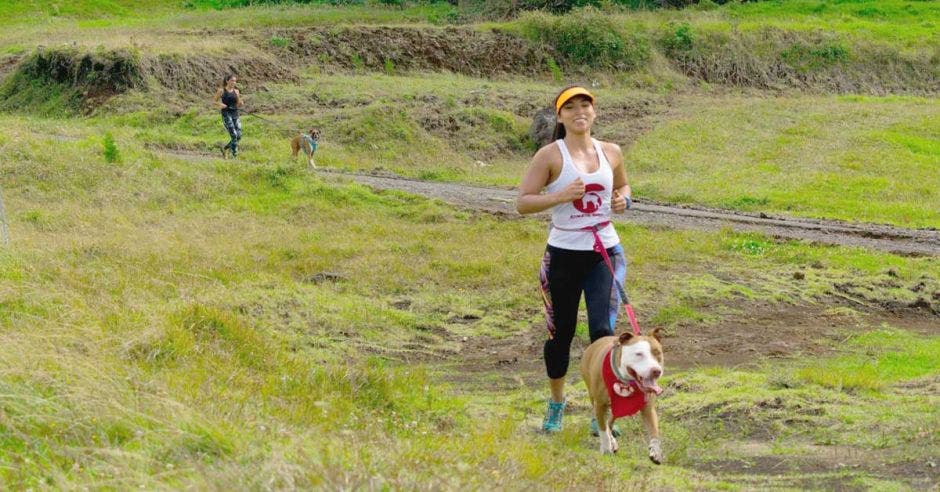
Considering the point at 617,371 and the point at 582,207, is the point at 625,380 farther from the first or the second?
the point at 582,207

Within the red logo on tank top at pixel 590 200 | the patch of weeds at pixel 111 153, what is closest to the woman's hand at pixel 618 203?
the red logo on tank top at pixel 590 200

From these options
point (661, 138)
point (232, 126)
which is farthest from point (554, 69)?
point (232, 126)

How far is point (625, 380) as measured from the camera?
6.11 m

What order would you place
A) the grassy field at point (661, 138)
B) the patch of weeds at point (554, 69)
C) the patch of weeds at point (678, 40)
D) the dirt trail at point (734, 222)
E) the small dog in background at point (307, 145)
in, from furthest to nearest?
the patch of weeds at point (678, 40)
the patch of weeds at point (554, 69)
the small dog in background at point (307, 145)
the grassy field at point (661, 138)
the dirt trail at point (734, 222)

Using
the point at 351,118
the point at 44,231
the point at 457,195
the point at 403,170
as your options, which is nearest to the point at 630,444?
the point at 44,231

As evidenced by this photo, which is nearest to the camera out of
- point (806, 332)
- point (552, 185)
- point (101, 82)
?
point (552, 185)

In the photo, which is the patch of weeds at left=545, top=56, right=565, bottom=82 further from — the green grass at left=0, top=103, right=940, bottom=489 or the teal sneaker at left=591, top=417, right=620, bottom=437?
the teal sneaker at left=591, top=417, right=620, bottom=437

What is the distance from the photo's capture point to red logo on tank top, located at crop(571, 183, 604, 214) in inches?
265

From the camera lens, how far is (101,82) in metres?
29.9

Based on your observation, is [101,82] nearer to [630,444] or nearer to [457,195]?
[457,195]

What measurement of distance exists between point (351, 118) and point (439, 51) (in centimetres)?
1035

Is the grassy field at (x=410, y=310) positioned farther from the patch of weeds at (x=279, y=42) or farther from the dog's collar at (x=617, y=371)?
the patch of weeds at (x=279, y=42)

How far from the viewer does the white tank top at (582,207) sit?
676 cm

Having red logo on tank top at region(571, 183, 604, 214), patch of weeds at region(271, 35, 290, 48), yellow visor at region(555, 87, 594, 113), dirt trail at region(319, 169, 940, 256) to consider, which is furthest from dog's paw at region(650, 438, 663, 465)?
patch of weeds at region(271, 35, 290, 48)
